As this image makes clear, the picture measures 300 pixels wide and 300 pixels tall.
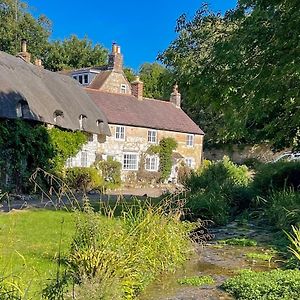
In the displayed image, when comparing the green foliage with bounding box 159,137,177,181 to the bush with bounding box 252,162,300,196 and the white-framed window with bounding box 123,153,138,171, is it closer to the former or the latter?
the white-framed window with bounding box 123,153,138,171

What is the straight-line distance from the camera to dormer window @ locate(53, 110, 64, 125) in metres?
24.9

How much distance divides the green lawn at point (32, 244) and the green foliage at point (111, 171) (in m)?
14.7

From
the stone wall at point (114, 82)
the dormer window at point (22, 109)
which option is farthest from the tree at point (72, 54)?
the dormer window at point (22, 109)

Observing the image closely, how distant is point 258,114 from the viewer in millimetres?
12289

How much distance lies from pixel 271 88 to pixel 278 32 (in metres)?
1.63

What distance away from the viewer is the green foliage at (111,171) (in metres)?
29.6

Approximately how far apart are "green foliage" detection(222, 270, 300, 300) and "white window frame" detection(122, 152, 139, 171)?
25.5 meters

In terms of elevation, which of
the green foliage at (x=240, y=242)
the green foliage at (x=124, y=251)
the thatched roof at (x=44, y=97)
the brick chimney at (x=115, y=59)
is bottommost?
the green foliage at (x=240, y=242)

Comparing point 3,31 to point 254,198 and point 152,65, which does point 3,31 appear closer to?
point 152,65

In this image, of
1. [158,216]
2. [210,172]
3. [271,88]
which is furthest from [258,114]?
[210,172]

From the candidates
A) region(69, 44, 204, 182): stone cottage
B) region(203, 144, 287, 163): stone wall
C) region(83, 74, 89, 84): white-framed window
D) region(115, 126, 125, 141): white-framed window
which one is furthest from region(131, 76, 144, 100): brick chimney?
region(203, 144, 287, 163): stone wall

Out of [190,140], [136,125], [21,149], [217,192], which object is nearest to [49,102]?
[21,149]

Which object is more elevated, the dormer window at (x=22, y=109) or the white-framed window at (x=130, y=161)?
the dormer window at (x=22, y=109)

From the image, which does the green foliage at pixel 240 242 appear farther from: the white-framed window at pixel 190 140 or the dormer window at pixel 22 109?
the white-framed window at pixel 190 140
